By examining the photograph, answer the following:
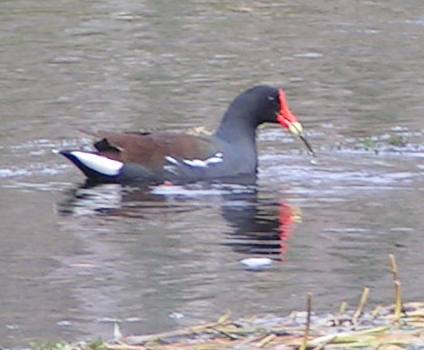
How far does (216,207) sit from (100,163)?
1.38 m

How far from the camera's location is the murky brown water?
9594mm

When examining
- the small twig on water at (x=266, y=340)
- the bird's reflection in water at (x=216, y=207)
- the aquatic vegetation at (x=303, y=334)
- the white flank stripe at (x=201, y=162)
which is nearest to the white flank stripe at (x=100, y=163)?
the bird's reflection in water at (x=216, y=207)

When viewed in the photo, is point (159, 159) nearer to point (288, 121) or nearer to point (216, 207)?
point (216, 207)

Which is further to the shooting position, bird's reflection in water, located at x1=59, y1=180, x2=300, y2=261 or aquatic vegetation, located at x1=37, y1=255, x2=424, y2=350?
bird's reflection in water, located at x1=59, y1=180, x2=300, y2=261

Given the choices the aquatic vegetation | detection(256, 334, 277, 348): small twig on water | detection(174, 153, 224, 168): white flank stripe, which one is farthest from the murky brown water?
detection(256, 334, 277, 348): small twig on water

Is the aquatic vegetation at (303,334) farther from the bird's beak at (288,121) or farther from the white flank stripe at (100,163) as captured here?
the bird's beak at (288,121)

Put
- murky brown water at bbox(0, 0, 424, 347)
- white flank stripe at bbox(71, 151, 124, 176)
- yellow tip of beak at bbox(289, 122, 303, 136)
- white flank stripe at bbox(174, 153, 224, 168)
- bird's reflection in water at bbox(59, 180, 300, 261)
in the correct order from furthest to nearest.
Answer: yellow tip of beak at bbox(289, 122, 303, 136)
white flank stripe at bbox(174, 153, 224, 168)
white flank stripe at bbox(71, 151, 124, 176)
bird's reflection in water at bbox(59, 180, 300, 261)
murky brown water at bbox(0, 0, 424, 347)

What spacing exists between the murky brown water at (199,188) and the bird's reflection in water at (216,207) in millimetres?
28

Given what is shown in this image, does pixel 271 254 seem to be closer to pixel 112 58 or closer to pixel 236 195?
pixel 236 195

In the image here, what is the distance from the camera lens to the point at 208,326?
7824 millimetres

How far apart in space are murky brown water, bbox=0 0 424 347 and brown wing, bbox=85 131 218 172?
0.35 metres

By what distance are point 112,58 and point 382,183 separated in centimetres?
813

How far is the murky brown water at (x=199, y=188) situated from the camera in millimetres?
9594

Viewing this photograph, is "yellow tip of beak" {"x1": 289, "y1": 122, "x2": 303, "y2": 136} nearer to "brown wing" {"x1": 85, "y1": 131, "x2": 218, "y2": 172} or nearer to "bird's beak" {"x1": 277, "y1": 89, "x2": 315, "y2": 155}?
"bird's beak" {"x1": 277, "y1": 89, "x2": 315, "y2": 155}
